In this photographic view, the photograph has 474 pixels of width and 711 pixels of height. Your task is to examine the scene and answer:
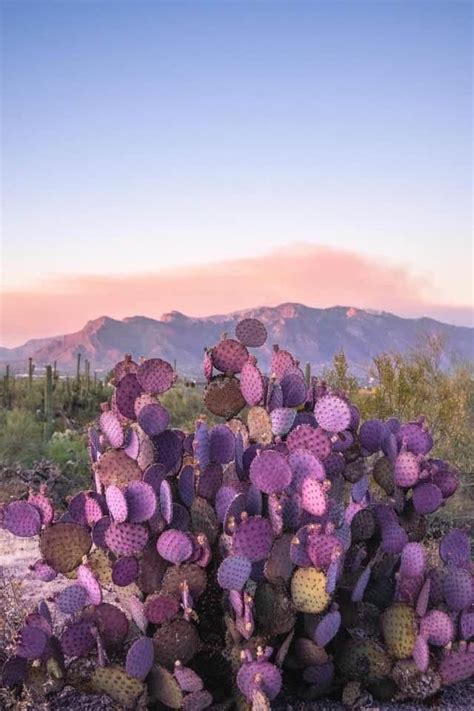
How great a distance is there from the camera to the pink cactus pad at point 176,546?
431 cm

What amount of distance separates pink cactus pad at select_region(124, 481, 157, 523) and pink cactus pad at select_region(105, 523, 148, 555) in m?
0.04

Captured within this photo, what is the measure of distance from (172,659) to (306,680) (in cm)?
69

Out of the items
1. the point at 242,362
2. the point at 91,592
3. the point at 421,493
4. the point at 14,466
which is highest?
the point at 242,362

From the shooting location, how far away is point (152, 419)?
465 centimetres

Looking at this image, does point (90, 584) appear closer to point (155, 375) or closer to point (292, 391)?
point (155, 375)

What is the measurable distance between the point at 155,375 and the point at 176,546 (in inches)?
36.2

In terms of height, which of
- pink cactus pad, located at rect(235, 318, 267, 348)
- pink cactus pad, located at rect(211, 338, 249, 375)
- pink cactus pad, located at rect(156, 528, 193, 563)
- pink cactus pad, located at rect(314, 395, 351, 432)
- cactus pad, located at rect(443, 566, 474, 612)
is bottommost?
cactus pad, located at rect(443, 566, 474, 612)

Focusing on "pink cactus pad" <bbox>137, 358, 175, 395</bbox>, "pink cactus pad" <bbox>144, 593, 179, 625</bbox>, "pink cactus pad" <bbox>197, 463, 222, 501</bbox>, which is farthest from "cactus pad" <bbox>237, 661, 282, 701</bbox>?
"pink cactus pad" <bbox>137, 358, 175, 395</bbox>

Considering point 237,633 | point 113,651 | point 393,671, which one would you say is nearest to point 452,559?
point 393,671

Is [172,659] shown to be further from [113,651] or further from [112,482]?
[112,482]

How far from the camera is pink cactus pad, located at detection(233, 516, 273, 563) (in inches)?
168

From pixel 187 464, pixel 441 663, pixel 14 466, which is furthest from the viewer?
pixel 14 466

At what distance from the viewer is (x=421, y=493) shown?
5.06 m

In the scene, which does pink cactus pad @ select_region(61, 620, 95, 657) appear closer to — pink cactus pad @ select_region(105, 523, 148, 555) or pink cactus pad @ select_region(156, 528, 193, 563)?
pink cactus pad @ select_region(105, 523, 148, 555)
